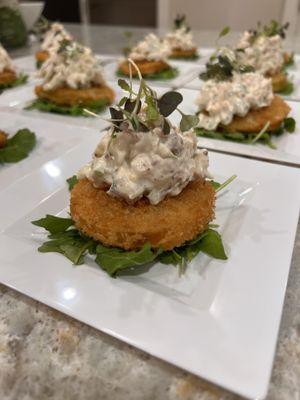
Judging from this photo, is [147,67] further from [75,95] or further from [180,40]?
[75,95]

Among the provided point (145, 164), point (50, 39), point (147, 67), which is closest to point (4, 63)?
point (50, 39)

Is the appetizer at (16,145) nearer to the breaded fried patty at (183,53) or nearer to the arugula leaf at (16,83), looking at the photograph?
the arugula leaf at (16,83)

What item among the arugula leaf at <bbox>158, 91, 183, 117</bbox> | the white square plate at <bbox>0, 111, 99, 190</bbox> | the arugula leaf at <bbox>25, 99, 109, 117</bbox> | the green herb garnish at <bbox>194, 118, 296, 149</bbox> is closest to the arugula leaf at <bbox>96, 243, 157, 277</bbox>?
the arugula leaf at <bbox>158, 91, 183, 117</bbox>

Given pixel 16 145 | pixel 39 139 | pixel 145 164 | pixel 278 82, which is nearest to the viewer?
pixel 145 164

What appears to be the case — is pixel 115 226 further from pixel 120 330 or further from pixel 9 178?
pixel 9 178

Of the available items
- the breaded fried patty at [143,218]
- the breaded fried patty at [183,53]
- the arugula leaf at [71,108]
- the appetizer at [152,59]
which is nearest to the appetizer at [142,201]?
the breaded fried patty at [143,218]

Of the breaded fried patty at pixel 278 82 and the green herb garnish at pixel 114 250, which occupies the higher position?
the green herb garnish at pixel 114 250
